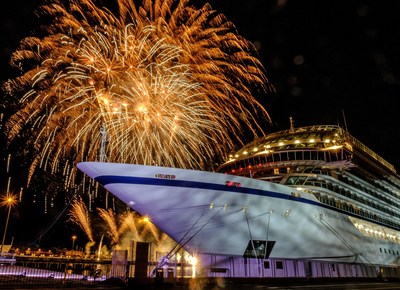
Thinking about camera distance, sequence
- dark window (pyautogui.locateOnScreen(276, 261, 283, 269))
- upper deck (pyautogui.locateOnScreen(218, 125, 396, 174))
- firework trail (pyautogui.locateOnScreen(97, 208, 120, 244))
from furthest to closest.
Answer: firework trail (pyautogui.locateOnScreen(97, 208, 120, 244)) < upper deck (pyautogui.locateOnScreen(218, 125, 396, 174)) < dark window (pyautogui.locateOnScreen(276, 261, 283, 269))

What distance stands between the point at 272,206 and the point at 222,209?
3.18 meters

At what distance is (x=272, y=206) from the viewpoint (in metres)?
20.0

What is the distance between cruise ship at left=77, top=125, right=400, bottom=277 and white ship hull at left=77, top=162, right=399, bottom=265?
0.05 meters

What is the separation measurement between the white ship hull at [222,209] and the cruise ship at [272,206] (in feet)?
0.16

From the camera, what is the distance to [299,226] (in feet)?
69.8

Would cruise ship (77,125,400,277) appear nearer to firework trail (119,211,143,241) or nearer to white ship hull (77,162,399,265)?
white ship hull (77,162,399,265)

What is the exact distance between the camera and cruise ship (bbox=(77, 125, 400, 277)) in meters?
17.6

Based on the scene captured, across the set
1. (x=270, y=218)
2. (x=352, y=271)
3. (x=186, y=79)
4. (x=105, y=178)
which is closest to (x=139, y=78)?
(x=186, y=79)

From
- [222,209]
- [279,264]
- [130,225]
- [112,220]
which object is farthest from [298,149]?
[130,225]

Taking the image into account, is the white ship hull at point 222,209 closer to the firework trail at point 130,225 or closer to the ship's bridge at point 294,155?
the ship's bridge at point 294,155

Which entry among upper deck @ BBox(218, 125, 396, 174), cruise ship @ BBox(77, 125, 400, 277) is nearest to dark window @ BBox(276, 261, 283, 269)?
cruise ship @ BBox(77, 125, 400, 277)

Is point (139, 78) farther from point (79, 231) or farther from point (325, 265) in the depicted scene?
point (79, 231)

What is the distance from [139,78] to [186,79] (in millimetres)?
2833

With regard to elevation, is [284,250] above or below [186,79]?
below
